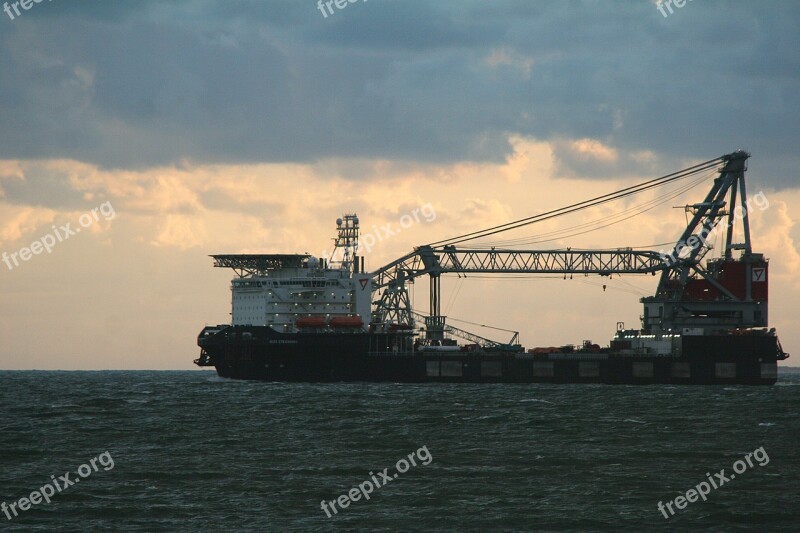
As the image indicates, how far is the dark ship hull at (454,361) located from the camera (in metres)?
88.7

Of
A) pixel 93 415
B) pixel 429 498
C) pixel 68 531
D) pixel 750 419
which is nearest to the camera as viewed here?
pixel 68 531

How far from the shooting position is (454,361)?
9281cm

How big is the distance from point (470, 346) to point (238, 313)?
19260 mm

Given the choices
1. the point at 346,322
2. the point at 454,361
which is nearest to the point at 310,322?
the point at 346,322

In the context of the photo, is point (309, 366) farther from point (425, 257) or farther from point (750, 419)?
point (750, 419)

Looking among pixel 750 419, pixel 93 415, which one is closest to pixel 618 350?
pixel 750 419

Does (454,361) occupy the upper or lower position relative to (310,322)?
lower

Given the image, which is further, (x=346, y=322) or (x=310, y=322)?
(x=346, y=322)

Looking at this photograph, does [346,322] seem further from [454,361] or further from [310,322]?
[454,361]

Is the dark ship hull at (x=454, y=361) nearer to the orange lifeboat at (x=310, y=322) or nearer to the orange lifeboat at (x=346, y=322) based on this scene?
the orange lifeboat at (x=310, y=322)

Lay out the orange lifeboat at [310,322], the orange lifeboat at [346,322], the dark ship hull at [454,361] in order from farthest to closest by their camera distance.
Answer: the orange lifeboat at [346,322]
the orange lifeboat at [310,322]
the dark ship hull at [454,361]

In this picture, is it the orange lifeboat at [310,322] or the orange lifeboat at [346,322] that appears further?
the orange lifeboat at [346,322]

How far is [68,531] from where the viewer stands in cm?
3019

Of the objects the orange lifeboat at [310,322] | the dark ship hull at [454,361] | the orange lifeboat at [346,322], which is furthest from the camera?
the orange lifeboat at [346,322]
